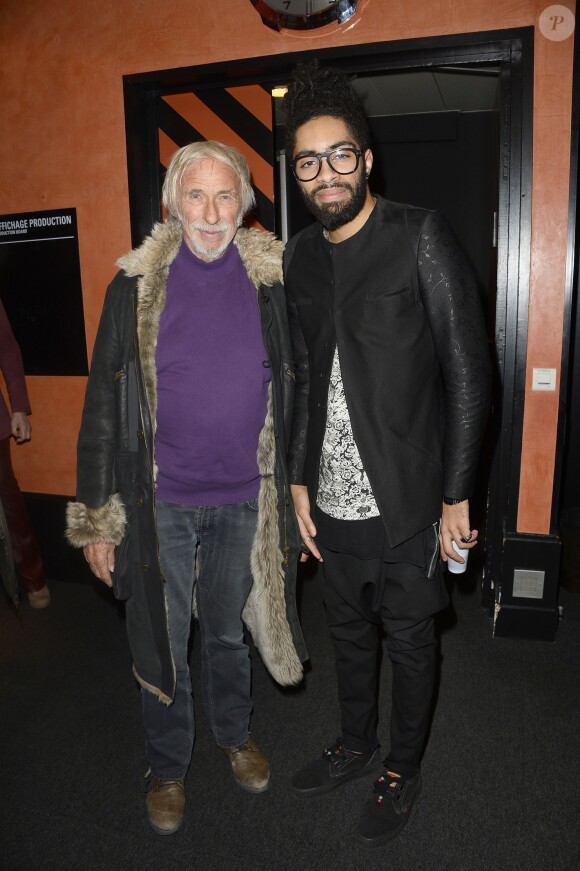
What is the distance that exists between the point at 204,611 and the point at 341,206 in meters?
1.23

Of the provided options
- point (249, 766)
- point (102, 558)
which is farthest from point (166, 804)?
point (102, 558)

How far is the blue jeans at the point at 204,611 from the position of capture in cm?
177

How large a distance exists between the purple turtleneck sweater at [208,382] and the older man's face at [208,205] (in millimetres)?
53

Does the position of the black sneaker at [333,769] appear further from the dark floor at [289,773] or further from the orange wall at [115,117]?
the orange wall at [115,117]

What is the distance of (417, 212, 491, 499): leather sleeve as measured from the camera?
1.50m

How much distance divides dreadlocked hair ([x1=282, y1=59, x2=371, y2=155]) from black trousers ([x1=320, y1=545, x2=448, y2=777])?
3.67 feet

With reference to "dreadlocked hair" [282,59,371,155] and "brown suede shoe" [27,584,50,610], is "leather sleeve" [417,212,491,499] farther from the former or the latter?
"brown suede shoe" [27,584,50,610]

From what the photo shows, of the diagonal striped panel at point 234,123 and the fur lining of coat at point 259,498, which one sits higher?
the diagonal striped panel at point 234,123

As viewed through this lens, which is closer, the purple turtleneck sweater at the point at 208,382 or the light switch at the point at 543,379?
the purple turtleneck sweater at the point at 208,382

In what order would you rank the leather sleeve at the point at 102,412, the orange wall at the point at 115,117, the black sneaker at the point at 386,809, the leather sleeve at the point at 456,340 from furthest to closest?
the orange wall at the point at 115,117, the black sneaker at the point at 386,809, the leather sleeve at the point at 102,412, the leather sleeve at the point at 456,340

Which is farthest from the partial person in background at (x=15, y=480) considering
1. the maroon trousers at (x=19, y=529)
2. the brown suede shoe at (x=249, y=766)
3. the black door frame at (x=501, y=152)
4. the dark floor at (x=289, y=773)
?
the brown suede shoe at (x=249, y=766)

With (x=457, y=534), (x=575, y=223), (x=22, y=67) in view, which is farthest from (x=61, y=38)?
(x=457, y=534)

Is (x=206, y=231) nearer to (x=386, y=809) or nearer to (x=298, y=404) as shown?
(x=298, y=404)

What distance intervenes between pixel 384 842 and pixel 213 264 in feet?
5.46
